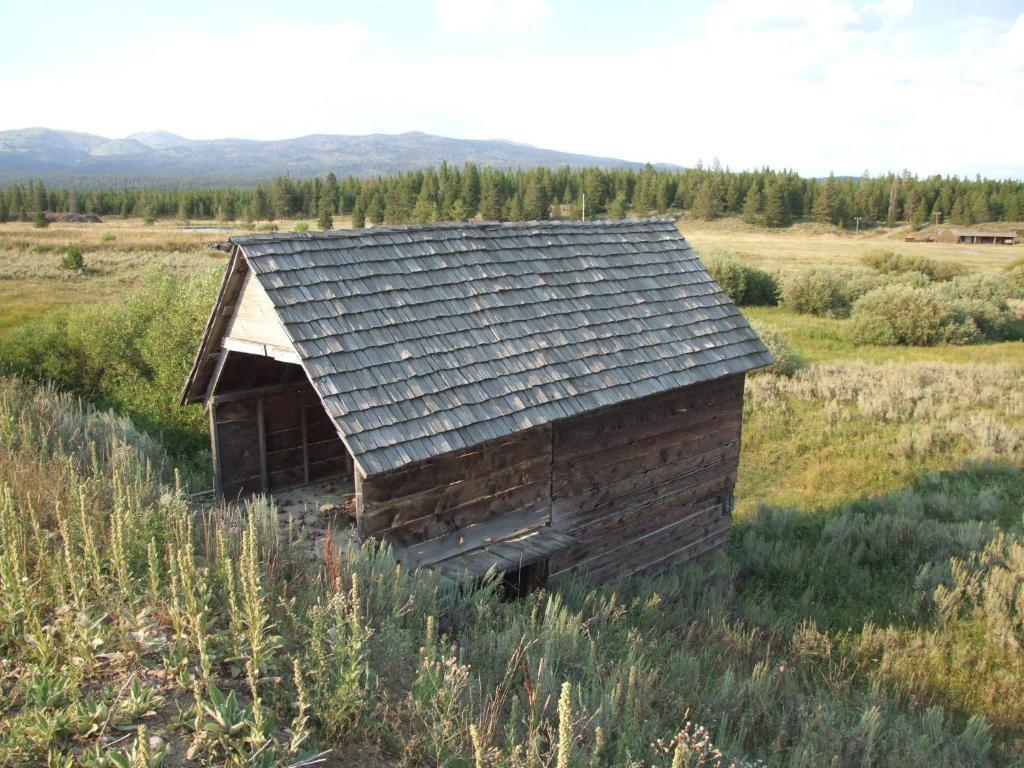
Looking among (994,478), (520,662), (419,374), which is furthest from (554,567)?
(994,478)

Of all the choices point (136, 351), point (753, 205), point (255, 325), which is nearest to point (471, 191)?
point (753, 205)

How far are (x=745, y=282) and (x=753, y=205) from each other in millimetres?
41999

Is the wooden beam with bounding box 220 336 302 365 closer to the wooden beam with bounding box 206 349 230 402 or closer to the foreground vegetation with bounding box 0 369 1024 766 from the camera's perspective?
the wooden beam with bounding box 206 349 230 402

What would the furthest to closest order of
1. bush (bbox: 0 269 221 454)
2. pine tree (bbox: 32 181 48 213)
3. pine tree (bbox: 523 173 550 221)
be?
pine tree (bbox: 32 181 48 213) < pine tree (bbox: 523 173 550 221) < bush (bbox: 0 269 221 454)

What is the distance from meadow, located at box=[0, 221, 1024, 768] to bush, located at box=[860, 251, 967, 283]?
29.8 m

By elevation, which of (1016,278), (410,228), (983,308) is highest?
(410,228)

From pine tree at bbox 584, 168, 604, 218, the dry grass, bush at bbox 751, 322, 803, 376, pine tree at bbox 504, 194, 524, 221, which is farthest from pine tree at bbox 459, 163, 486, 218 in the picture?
bush at bbox 751, 322, 803, 376

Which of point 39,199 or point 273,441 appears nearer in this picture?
point 273,441

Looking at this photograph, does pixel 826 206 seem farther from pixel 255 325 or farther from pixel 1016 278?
pixel 255 325

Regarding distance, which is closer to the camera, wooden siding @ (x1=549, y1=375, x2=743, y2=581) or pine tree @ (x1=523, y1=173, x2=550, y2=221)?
wooden siding @ (x1=549, y1=375, x2=743, y2=581)

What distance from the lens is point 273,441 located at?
8516mm

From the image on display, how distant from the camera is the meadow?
3566 millimetres

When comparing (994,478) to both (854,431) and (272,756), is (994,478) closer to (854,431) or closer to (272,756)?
(854,431)

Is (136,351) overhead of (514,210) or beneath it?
beneath
